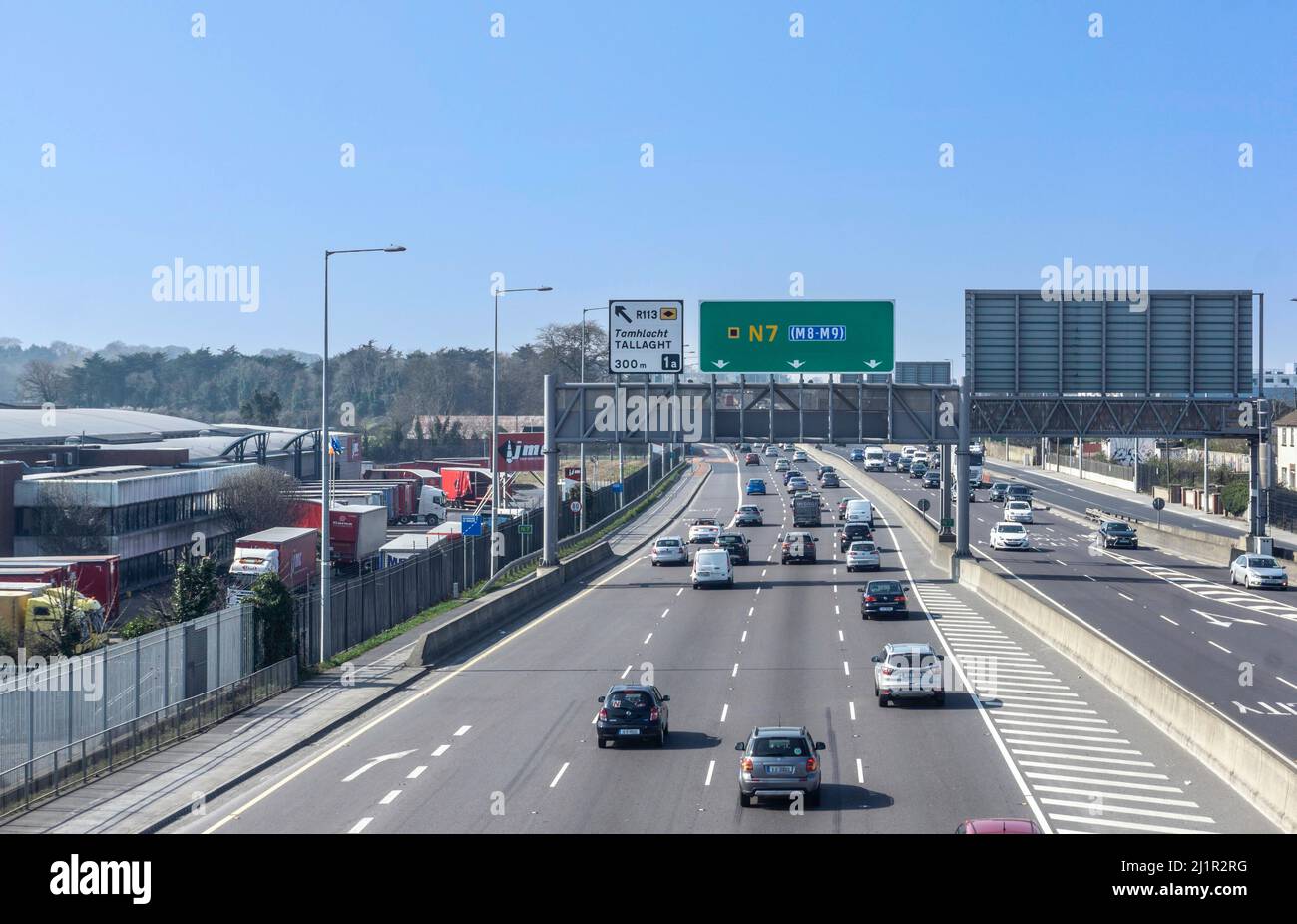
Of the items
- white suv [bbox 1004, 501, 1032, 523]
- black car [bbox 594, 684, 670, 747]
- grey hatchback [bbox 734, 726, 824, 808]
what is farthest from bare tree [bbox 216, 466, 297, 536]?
grey hatchback [bbox 734, 726, 824, 808]

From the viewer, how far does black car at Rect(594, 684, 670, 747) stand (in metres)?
24.1

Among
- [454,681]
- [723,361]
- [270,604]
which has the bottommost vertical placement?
[454,681]

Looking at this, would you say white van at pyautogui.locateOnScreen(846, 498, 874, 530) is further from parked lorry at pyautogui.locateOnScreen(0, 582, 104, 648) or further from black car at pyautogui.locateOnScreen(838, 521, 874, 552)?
parked lorry at pyautogui.locateOnScreen(0, 582, 104, 648)

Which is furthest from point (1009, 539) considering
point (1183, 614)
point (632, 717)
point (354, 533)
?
point (632, 717)

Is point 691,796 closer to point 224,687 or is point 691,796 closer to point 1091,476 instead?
point 224,687

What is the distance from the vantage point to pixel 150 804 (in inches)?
806

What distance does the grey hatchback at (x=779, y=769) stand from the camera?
19.5 meters

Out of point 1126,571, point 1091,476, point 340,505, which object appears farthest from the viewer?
point 1091,476

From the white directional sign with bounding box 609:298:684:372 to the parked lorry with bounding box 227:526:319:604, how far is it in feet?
48.4

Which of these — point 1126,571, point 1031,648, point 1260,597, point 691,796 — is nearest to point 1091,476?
point 1126,571

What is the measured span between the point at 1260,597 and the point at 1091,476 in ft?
290

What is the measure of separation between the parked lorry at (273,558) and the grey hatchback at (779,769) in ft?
112

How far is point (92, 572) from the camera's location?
153ft

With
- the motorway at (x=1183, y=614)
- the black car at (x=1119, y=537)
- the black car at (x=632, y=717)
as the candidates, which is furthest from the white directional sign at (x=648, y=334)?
the black car at (x=1119, y=537)
